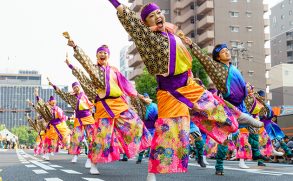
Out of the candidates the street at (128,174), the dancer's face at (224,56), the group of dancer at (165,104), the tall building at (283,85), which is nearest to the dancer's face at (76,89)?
the group of dancer at (165,104)

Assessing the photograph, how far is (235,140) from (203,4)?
4746cm

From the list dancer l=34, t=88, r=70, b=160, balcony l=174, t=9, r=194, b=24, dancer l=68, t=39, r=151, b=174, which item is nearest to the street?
dancer l=68, t=39, r=151, b=174

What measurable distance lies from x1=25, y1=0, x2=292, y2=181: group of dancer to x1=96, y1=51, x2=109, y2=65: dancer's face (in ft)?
0.06

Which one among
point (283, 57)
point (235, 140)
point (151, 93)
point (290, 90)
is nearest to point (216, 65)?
point (235, 140)

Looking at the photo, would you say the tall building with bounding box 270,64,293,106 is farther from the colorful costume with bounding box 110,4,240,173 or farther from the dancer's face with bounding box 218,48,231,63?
the colorful costume with bounding box 110,4,240,173

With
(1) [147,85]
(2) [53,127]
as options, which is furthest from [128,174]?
(1) [147,85]

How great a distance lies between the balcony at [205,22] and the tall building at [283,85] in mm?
14523

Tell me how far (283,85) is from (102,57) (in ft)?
190

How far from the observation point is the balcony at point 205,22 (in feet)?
179

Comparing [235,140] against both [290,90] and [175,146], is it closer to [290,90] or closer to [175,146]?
[175,146]

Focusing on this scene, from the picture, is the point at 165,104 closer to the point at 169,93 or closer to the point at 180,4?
the point at 169,93

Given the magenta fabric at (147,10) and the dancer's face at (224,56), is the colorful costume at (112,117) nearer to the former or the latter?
the dancer's face at (224,56)

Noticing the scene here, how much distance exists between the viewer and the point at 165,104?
→ 5.46 metres

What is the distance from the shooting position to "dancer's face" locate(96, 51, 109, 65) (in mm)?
8891
